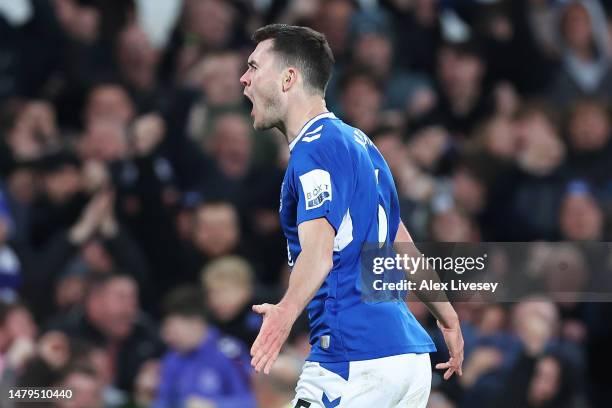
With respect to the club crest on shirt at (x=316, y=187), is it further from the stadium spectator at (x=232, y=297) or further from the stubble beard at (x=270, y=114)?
the stadium spectator at (x=232, y=297)

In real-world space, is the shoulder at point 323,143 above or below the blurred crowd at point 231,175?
below

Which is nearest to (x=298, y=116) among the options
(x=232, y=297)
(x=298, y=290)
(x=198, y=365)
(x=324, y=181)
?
(x=324, y=181)

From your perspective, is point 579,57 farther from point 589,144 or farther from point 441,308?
point 441,308

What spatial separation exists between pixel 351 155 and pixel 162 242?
15.5 ft

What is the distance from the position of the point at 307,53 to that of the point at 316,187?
23.6 inches

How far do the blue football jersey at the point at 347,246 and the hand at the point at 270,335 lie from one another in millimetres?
422

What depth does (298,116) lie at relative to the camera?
4262 millimetres

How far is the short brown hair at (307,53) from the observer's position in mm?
4305

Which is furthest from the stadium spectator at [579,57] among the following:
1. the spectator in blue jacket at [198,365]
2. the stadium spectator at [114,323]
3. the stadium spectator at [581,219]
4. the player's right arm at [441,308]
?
the player's right arm at [441,308]

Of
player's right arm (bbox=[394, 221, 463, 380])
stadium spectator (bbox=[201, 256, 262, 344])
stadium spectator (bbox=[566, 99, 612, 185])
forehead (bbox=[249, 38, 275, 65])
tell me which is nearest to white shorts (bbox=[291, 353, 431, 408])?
player's right arm (bbox=[394, 221, 463, 380])

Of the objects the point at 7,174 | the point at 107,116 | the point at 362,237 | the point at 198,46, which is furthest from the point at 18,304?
the point at 362,237

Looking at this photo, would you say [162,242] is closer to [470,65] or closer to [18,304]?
[18,304]

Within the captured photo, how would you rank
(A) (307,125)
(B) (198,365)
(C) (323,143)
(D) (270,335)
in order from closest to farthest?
1. (D) (270,335)
2. (C) (323,143)
3. (A) (307,125)
4. (B) (198,365)

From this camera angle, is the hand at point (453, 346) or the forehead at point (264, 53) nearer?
the forehead at point (264, 53)
